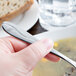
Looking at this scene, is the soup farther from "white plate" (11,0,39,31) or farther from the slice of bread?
the slice of bread

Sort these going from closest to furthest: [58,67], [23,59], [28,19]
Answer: [23,59]
[58,67]
[28,19]

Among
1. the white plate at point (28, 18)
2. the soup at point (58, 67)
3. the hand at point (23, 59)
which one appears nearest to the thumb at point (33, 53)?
the hand at point (23, 59)

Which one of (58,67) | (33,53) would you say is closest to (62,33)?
(58,67)

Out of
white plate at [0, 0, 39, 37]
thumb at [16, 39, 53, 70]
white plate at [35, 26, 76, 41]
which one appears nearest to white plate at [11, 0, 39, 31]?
white plate at [0, 0, 39, 37]

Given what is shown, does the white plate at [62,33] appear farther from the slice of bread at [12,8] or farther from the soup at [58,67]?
the slice of bread at [12,8]

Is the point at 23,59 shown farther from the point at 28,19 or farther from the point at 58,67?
the point at 28,19

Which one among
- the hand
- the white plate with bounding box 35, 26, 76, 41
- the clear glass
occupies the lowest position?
the clear glass

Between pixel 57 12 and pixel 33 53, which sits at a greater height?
pixel 33 53

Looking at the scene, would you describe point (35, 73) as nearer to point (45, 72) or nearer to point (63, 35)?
point (45, 72)
